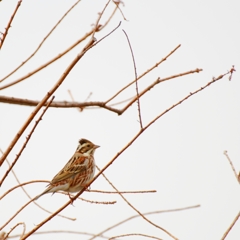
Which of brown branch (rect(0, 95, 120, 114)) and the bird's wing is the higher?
the bird's wing

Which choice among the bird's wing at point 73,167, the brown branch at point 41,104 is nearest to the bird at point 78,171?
the bird's wing at point 73,167

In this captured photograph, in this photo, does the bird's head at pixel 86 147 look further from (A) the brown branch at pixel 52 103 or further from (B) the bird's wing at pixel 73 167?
(A) the brown branch at pixel 52 103

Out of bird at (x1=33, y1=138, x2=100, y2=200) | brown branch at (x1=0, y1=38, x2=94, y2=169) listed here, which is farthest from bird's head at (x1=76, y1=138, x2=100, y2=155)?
brown branch at (x1=0, y1=38, x2=94, y2=169)

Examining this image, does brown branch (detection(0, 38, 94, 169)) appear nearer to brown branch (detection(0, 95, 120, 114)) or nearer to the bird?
brown branch (detection(0, 95, 120, 114))

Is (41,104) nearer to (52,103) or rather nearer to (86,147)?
(52,103)

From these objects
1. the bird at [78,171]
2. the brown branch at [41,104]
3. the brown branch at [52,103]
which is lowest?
the brown branch at [41,104]

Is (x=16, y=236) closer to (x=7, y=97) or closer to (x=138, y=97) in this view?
(x=7, y=97)

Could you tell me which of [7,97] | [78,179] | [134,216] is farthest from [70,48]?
[78,179]

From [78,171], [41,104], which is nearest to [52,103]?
[41,104]

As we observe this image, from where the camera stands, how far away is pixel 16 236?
132 inches

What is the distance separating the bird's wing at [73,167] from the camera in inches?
244

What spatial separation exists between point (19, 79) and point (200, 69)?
1.16m

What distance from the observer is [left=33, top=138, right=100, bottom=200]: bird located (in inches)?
241

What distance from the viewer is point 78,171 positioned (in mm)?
6465
